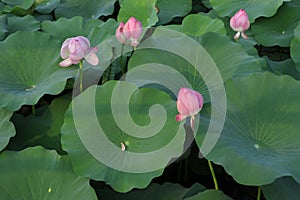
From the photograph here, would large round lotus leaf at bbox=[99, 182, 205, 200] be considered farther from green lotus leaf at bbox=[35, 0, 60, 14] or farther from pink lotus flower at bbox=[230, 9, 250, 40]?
green lotus leaf at bbox=[35, 0, 60, 14]

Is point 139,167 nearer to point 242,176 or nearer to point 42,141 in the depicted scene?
point 242,176

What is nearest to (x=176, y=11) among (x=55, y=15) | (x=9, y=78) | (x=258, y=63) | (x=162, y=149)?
(x=55, y=15)

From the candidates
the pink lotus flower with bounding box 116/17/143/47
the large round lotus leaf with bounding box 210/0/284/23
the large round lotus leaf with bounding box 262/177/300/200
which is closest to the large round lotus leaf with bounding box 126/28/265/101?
the pink lotus flower with bounding box 116/17/143/47

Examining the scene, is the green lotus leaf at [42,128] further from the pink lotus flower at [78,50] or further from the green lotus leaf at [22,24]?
the green lotus leaf at [22,24]

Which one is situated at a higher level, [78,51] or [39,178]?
[78,51]

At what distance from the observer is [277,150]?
3.62 ft

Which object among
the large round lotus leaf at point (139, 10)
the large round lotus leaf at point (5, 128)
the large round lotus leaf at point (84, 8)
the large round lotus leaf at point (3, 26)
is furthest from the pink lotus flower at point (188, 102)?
the large round lotus leaf at point (84, 8)

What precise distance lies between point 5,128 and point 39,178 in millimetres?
210

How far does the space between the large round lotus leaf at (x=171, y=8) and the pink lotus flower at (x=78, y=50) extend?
650 millimetres

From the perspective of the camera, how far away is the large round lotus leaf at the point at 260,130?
1.02m

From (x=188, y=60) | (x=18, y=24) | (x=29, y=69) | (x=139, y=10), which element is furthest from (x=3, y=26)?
(x=188, y=60)

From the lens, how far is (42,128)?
1342mm

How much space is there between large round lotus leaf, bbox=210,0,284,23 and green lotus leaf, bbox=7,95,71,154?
2.45 feet

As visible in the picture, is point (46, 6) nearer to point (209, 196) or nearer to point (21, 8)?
point (21, 8)
